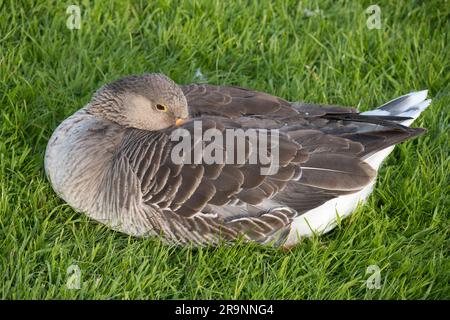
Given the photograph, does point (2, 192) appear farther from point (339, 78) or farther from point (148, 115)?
point (339, 78)

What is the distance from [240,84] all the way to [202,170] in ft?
5.84

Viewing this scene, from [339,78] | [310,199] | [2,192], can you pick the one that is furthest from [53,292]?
[339,78]

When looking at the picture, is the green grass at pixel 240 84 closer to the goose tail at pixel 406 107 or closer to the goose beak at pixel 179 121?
the goose tail at pixel 406 107

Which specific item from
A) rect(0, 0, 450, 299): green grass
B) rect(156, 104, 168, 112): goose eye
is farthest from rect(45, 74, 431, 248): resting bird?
rect(0, 0, 450, 299): green grass

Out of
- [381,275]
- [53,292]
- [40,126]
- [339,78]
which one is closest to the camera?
[53,292]

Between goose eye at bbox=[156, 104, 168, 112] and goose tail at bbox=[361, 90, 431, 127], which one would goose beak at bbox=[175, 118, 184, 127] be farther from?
goose tail at bbox=[361, 90, 431, 127]

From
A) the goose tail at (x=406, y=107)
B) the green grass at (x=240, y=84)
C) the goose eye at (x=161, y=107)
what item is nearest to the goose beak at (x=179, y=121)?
the goose eye at (x=161, y=107)

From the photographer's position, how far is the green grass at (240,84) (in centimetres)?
450

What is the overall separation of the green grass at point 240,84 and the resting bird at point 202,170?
0.44 ft

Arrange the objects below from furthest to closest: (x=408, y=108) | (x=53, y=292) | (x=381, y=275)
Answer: (x=408, y=108), (x=381, y=275), (x=53, y=292)

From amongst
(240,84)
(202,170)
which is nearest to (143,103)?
(202,170)

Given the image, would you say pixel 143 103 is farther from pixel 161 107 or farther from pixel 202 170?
pixel 202 170
